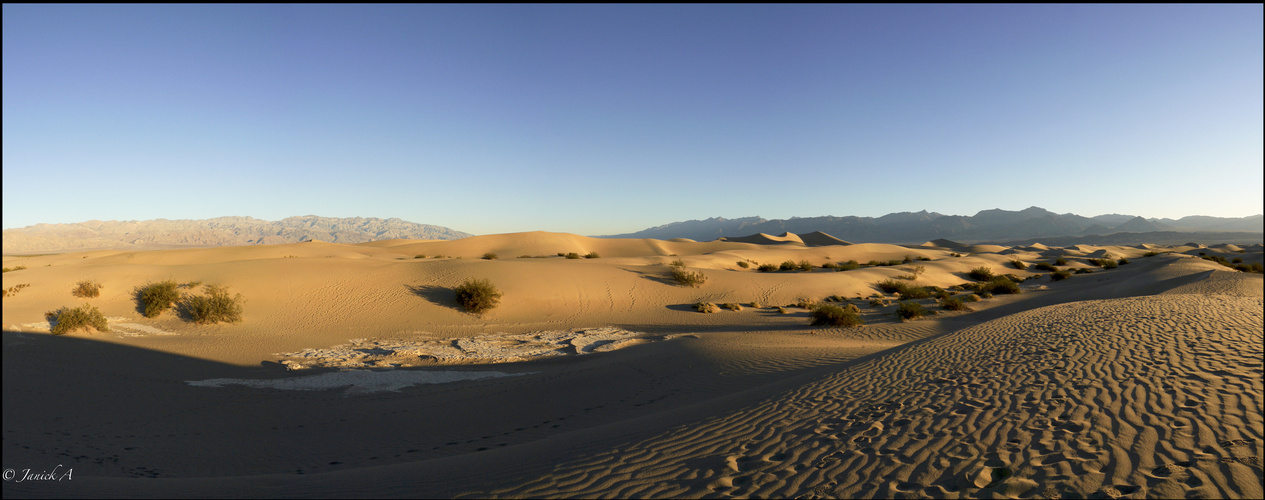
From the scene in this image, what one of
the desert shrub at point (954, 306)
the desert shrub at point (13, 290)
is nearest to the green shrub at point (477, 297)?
the desert shrub at point (13, 290)

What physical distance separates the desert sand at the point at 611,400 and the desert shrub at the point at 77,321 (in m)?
0.27

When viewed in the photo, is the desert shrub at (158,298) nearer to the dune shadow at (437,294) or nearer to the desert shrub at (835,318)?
the dune shadow at (437,294)

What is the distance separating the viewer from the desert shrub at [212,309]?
14.3 meters

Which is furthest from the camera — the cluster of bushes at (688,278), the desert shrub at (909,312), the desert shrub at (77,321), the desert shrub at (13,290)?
the cluster of bushes at (688,278)

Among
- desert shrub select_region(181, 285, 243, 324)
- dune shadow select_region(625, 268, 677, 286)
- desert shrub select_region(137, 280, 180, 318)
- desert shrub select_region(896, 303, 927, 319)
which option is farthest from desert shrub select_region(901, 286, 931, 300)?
desert shrub select_region(137, 280, 180, 318)

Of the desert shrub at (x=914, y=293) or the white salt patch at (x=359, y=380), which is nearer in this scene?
the white salt patch at (x=359, y=380)

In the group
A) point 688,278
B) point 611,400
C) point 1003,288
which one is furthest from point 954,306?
point 611,400

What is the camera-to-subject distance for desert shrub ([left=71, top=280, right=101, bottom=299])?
1500 cm

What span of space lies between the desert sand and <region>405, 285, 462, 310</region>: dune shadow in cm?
14

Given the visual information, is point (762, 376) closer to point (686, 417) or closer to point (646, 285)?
point (686, 417)

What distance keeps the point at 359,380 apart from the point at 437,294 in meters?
8.57

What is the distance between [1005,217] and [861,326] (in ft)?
723

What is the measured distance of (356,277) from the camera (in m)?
19.2

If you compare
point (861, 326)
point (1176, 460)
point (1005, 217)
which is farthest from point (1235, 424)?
point (1005, 217)
